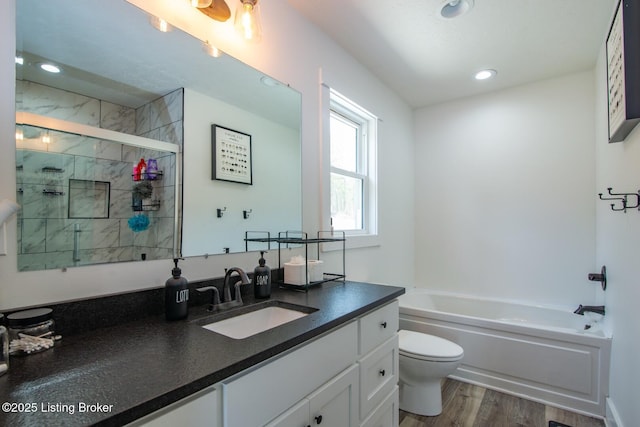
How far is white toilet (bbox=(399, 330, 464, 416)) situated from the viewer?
1.94 m

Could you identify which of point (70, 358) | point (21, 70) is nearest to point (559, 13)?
point (21, 70)

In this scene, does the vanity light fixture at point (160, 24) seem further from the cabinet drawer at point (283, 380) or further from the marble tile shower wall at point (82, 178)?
the cabinet drawer at point (283, 380)

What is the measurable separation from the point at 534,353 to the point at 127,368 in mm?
2561

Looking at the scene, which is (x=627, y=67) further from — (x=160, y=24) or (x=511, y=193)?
(x=160, y=24)

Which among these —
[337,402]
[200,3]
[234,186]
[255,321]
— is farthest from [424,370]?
[200,3]

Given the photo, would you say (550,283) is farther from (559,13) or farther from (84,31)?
(84,31)

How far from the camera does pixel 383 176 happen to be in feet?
9.17

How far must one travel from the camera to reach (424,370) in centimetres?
197

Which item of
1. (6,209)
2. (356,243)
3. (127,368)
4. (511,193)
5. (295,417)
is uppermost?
(511,193)

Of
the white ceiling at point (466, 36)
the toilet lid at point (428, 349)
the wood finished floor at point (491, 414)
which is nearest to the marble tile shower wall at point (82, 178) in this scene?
the white ceiling at point (466, 36)

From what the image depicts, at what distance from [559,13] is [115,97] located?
2407 millimetres

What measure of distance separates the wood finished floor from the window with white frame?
1324mm

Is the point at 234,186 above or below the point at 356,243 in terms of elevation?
above

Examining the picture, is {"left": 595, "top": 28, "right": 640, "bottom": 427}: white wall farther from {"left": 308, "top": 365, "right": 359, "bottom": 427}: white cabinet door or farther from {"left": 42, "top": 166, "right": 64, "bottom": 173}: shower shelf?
{"left": 42, "top": 166, "right": 64, "bottom": 173}: shower shelf
